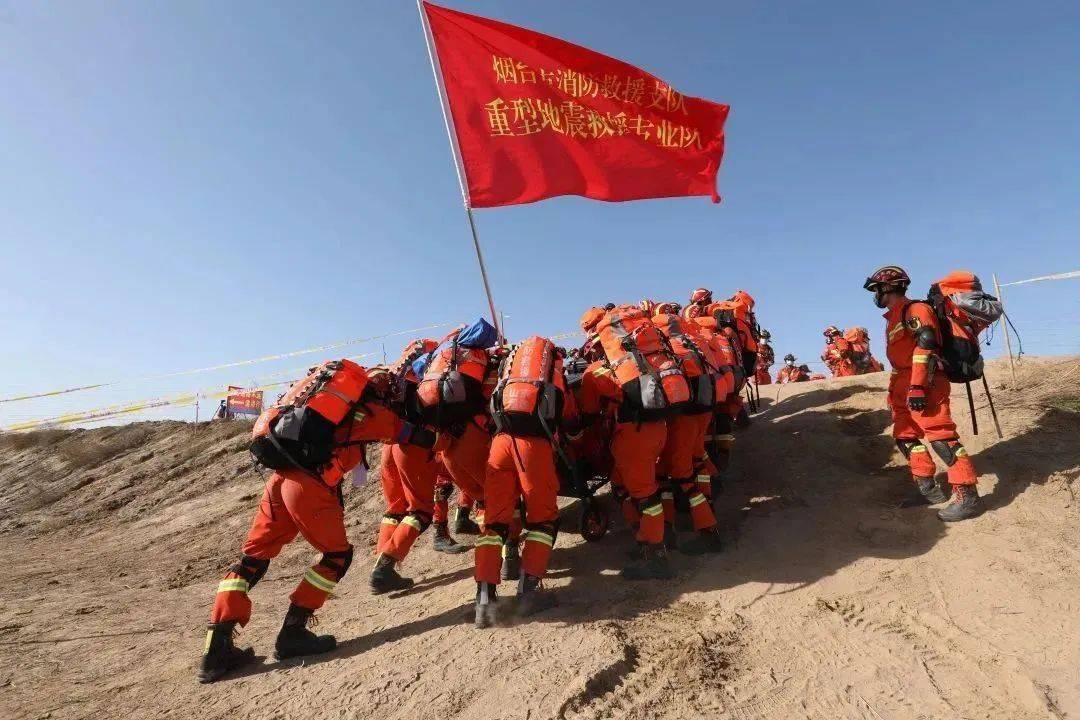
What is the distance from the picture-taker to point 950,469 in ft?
15.2

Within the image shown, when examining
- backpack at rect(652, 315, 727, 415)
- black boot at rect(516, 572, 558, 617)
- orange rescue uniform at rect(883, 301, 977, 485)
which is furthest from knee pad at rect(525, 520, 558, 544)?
orange rescue uniform at rect(883, 301, 977, 485)

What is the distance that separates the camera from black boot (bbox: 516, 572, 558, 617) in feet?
12.1

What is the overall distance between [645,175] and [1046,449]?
485 cm

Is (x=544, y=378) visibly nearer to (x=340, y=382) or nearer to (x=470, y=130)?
(x=340, y=382)

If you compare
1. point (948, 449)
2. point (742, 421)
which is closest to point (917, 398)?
point (948, 449)

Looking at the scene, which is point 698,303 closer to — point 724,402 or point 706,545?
point 724,402

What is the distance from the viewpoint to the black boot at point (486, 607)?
358 centimetres

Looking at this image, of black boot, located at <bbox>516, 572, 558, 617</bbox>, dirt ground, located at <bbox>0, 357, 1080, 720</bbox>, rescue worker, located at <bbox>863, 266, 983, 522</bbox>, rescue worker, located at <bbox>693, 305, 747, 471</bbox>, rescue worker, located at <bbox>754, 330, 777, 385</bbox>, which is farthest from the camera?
rescue worker, located at <bbox>754, 330, 777, 385</bbox>

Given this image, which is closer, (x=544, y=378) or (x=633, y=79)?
(x=544, y=378)

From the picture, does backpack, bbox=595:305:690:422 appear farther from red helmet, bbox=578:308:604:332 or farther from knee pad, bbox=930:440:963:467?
knee pad, bbox=930:440:963:467

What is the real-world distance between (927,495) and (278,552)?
535 centimetres

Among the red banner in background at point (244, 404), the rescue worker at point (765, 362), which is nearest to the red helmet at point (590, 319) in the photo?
the rescue worker at point (765, 362)

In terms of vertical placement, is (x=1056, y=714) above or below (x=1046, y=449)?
below

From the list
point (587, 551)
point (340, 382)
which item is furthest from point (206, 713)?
point (587, 551)
